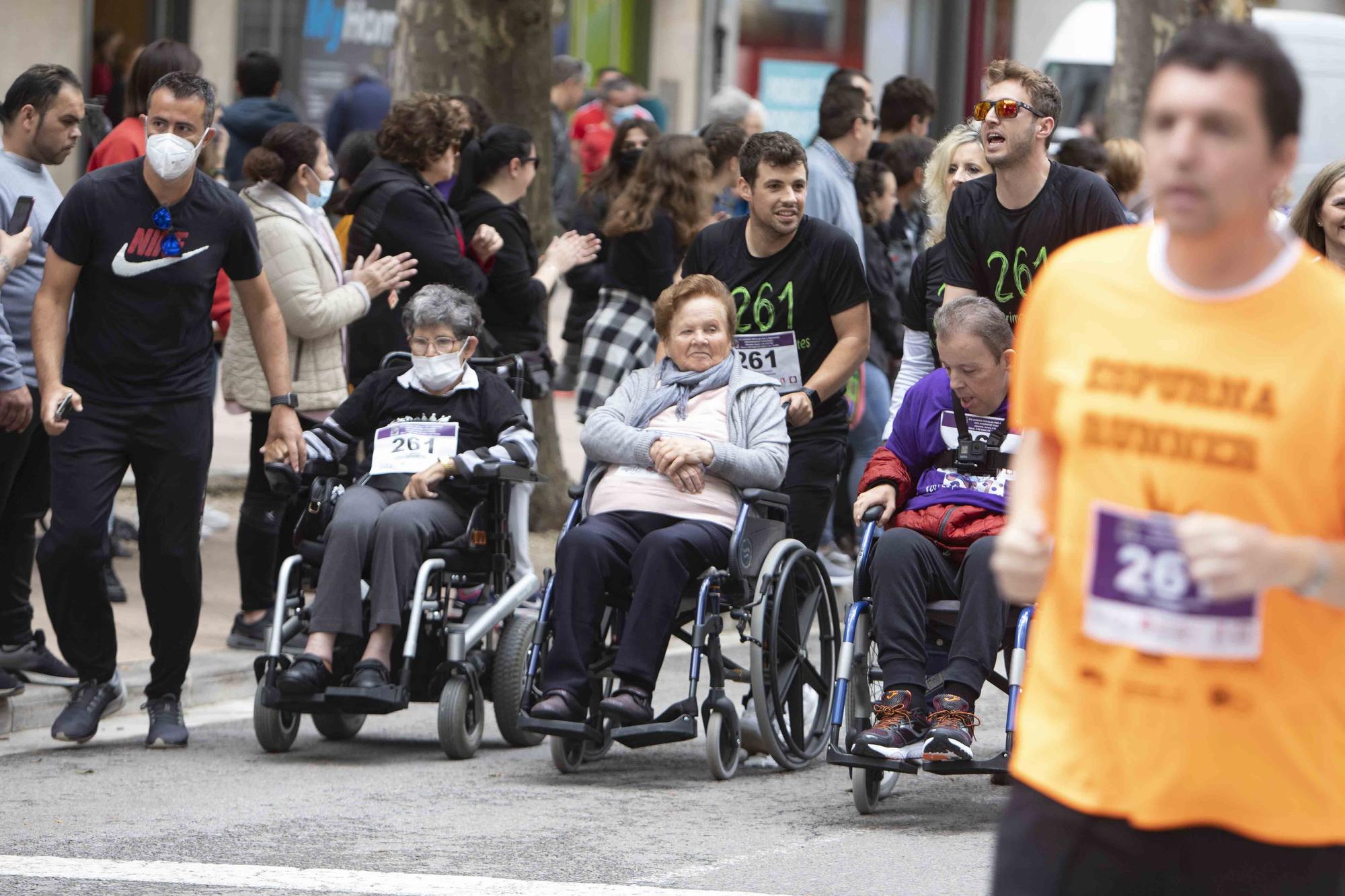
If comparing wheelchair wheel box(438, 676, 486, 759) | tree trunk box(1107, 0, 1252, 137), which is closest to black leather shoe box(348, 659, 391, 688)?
wheelchair wheel box(438, 676, 486, 759)

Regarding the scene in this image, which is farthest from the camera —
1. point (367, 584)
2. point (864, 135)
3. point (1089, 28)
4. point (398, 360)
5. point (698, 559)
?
point (1089, 28)

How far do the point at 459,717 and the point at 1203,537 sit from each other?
4657 millimetres

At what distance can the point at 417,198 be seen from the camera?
8.53 meters

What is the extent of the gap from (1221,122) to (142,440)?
490 cm

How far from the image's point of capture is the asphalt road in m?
5.30

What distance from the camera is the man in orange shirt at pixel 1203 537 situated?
8.77 ft

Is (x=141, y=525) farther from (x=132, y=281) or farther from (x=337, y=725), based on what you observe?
(x=337, y=725)

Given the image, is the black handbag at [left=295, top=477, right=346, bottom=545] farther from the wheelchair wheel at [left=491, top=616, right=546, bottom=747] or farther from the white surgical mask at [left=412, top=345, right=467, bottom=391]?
the wheelchair wheel at [left=491, top=616, right=546, bottom=747]

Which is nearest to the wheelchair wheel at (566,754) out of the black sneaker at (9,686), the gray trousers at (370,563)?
the gray trousers at (370,563)

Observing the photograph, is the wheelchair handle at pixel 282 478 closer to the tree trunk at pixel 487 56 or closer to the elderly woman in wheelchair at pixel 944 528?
the elderly woman in wheelchair at pixel 944 528

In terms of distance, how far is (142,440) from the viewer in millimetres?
6941

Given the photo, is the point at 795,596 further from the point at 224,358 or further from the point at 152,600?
the point at 224,358

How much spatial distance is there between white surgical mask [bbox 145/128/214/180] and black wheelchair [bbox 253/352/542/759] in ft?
3.30

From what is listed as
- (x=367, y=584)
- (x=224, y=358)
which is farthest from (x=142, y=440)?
(x=224, y=358)
